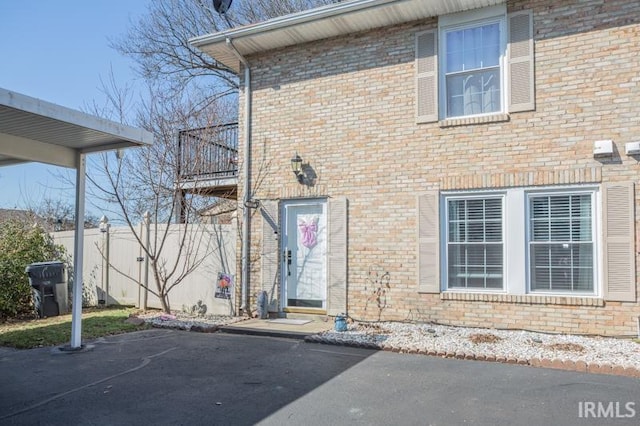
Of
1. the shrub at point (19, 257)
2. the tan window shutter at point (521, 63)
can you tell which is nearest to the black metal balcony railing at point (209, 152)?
the shrub at point (19, 257)

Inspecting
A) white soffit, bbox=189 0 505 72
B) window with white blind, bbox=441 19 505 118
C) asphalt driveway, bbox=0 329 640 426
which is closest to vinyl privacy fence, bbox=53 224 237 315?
asphalt driveway, bbox=0 329 640 426

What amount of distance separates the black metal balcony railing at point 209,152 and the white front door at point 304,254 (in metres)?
2.90

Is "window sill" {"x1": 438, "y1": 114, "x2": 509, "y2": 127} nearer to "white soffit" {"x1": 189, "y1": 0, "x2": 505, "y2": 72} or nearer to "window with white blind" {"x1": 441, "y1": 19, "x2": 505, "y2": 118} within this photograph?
"window with white blind" {"x1": 441, "y1": 19, "x2": 505, "y2": 118}

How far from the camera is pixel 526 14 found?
25.0ft

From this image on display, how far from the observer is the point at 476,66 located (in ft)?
26.4

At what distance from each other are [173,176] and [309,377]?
7.88m

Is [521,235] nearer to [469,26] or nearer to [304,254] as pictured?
[469,26]

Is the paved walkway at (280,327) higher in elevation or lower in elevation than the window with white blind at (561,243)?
lower

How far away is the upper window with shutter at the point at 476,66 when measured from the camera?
762 centimetres

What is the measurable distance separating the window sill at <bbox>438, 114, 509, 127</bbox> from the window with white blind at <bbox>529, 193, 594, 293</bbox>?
1.32m

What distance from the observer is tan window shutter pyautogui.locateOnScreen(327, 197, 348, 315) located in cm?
869

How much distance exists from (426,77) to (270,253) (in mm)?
4265
